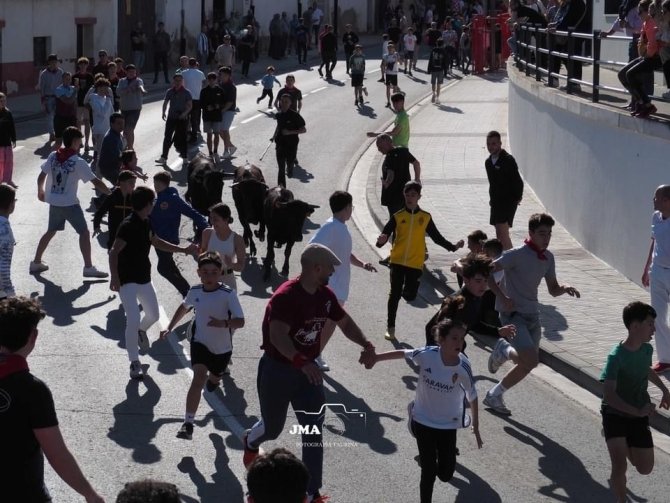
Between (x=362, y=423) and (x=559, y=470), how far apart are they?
66.8 inches

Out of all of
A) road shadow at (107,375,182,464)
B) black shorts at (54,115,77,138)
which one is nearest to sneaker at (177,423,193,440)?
road shadow at (107,375,182,464)

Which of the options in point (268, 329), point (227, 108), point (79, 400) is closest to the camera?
point (268, 329)

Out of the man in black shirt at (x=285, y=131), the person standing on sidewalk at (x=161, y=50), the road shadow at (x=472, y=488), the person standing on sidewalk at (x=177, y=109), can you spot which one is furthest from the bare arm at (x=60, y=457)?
the person standing on sidewalk at (x=161, y=50)

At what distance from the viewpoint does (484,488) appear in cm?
885

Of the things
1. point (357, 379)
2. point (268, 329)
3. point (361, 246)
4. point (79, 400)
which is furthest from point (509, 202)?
point (268, 329)

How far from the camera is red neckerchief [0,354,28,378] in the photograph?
5816 millimetres

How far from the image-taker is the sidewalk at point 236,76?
32.1 m

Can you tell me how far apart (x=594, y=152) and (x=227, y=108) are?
8.80m

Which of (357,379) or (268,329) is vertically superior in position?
(268,329)

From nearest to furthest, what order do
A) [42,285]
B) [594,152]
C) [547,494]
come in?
[547,494] → [42,285] → [594,152]

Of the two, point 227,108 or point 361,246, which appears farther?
point 227,108

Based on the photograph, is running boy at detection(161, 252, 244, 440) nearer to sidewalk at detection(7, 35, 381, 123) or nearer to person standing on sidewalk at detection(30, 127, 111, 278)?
person standing on sidewalk at detection(30, 127, 111, 278)

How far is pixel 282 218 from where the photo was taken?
49.3 feet

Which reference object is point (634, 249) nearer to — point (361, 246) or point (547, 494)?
point (361, 246)
